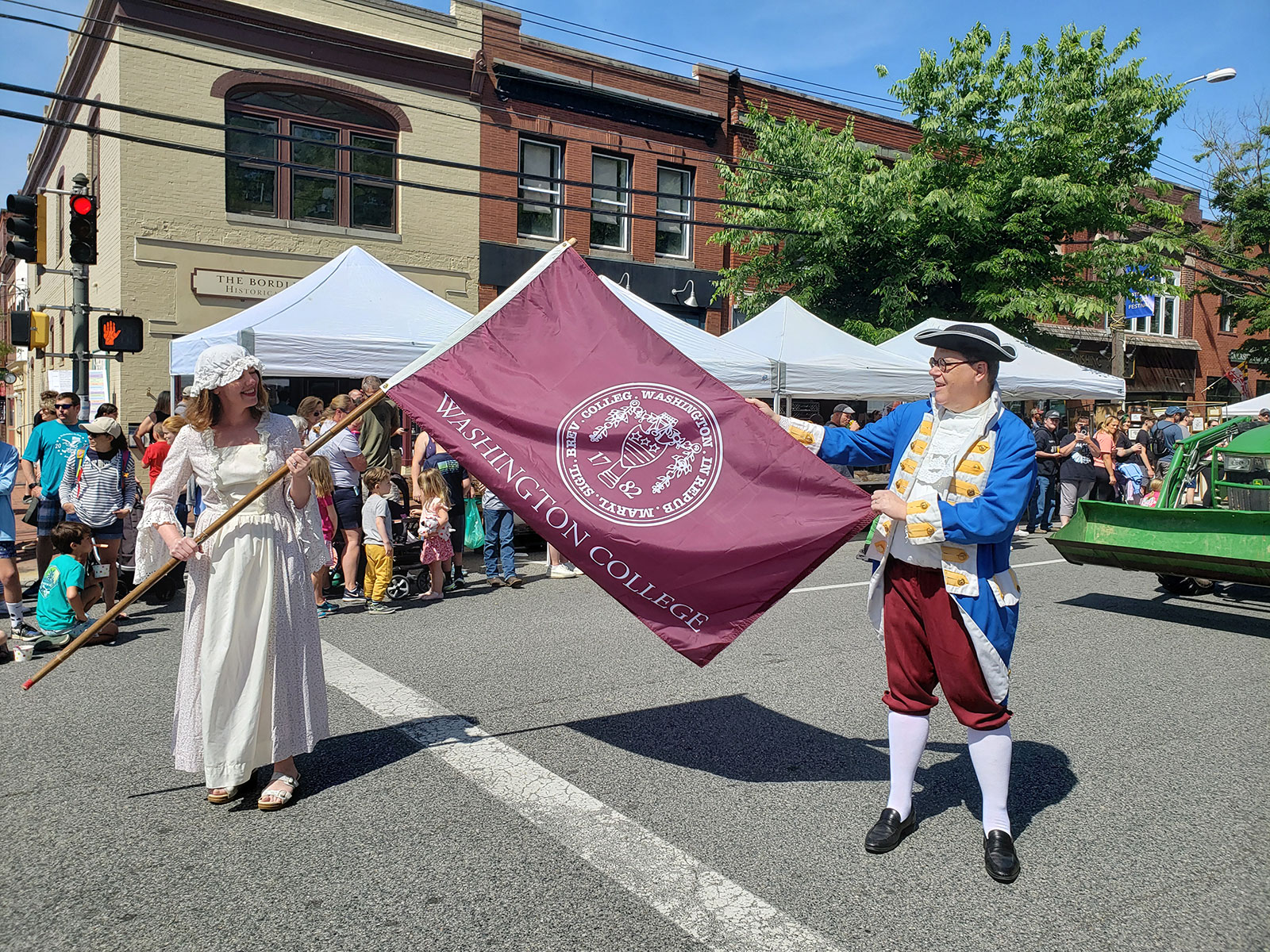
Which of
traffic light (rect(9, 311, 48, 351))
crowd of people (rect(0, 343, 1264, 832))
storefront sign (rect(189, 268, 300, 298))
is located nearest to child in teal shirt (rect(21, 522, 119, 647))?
crowd of people (rect(0, 343, 1264, 832))

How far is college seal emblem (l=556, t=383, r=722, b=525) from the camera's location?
4.00 meters

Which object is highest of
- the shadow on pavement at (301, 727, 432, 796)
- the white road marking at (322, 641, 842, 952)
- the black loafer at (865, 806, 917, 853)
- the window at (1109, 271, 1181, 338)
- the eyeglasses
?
the window at (1109, 271, 1181, 338)

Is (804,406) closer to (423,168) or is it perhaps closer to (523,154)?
(523,154)

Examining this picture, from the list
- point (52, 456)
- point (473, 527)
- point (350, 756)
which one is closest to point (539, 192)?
point (473, 527)

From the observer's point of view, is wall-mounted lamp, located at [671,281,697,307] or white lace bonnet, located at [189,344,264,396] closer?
white lace bonnet, located at [189,344,264,396]

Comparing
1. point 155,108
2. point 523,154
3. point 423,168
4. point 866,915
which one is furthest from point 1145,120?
point 866,915

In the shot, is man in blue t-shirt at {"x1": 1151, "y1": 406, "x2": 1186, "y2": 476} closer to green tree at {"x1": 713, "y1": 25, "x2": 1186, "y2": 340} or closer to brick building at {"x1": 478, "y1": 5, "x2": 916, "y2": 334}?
green tree at {"x1": 713, "y1": 25, "x2": 1186, "y2": 340}

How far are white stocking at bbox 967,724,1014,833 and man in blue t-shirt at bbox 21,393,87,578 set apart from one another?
7.22 m

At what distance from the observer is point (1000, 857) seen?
11.5ft

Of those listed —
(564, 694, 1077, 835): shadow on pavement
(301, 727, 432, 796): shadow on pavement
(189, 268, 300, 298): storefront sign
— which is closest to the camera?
(564, 694, 1077, 835): shadow on pavement

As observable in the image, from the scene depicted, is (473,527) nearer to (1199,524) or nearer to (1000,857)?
(1199,524)

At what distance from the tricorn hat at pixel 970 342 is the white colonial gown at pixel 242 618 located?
276cm

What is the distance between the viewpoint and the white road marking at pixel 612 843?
311cm

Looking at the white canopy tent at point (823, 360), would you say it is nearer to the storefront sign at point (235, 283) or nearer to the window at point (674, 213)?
the window at point (674, 213)
